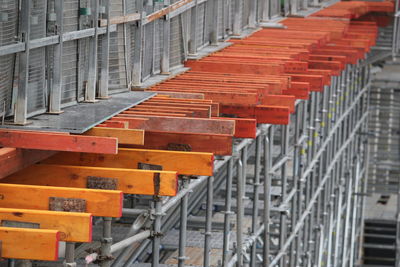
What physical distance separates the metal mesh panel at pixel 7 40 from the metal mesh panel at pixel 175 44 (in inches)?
204

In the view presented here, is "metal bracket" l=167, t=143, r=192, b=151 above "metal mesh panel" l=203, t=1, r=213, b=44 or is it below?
below

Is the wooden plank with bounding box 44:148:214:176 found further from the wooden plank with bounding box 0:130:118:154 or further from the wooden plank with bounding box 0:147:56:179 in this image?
the wooden plank with bounding box 0:130:118:154

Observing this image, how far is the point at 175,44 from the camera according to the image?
48.4 feet

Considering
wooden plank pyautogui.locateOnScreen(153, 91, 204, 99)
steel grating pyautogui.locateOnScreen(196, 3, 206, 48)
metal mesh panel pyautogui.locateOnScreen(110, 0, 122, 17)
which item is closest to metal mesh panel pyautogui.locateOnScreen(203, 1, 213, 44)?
steel grating pyautogui.locateOnScreen(196, 3, 206, 48)

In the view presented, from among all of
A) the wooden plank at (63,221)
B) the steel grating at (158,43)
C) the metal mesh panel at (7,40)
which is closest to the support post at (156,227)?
the metal mesh panel at (7,40)

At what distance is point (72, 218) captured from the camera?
23.7ft

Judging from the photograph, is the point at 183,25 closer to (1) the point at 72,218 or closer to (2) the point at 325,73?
(2) the point at 325,73

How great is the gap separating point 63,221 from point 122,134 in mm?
2061

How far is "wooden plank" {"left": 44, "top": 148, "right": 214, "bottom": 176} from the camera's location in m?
9.21

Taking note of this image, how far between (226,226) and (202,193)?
4.78 meters

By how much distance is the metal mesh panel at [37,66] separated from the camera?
970 centimetres

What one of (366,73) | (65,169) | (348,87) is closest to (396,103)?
(366,73)

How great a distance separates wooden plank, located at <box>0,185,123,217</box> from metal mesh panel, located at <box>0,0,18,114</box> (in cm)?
145

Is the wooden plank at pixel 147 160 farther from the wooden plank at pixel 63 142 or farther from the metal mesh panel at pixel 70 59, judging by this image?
the metal mesh panel at pixel 70 59
